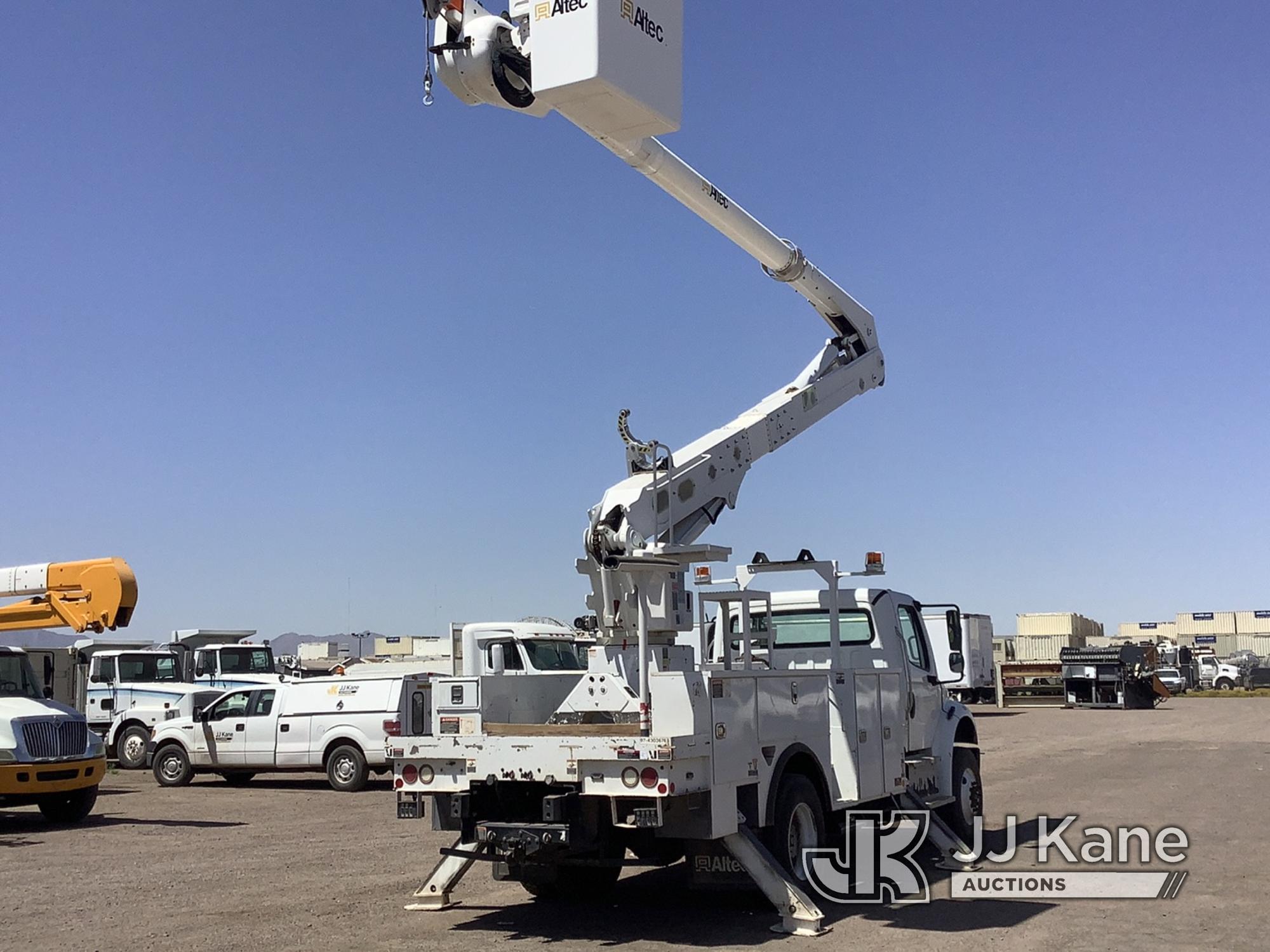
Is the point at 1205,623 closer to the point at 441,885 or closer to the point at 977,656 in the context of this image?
the point at 977,656

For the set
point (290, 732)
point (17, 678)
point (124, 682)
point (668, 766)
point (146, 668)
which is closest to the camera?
point (668, 766)

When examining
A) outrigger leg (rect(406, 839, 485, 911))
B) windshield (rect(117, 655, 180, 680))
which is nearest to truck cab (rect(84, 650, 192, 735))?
windshield (rect(117, 655, 180, 680))

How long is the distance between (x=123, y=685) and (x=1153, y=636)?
334 ft

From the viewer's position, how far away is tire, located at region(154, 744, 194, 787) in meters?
21.2

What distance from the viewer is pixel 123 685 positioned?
26.6 m

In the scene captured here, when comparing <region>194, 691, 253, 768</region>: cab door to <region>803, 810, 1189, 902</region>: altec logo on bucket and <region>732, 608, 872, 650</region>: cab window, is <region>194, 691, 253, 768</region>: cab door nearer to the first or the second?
<region>732, 608, 872, 650</region>: cab window

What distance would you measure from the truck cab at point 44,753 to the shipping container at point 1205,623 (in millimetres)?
112202

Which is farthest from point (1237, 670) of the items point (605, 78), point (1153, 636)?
point (605, 78)

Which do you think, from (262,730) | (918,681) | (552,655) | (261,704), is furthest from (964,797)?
(261,704)

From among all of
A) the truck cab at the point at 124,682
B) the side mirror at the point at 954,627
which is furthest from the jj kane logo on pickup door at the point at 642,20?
the truck cab at the point at 124,682

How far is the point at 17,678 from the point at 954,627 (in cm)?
1256

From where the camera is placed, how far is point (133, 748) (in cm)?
2505

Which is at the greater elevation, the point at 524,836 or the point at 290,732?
the point at 524,836

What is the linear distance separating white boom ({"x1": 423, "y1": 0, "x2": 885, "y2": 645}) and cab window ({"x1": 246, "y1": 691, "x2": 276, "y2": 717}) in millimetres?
11372
